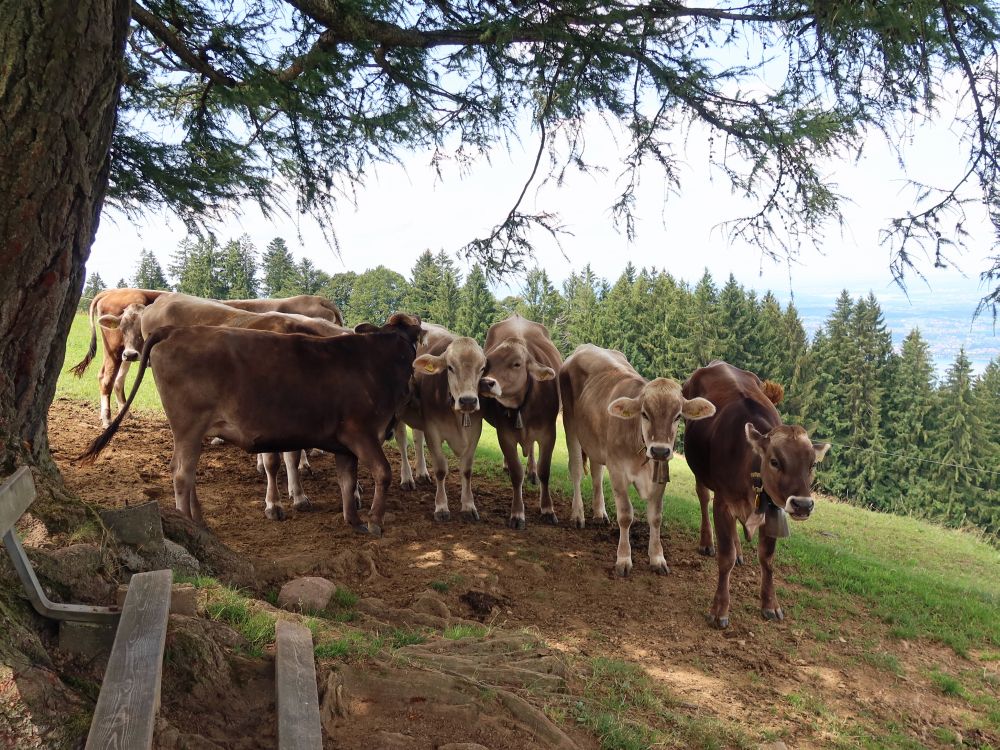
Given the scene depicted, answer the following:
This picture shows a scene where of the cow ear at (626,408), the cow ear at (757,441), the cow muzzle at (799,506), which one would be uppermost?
the cow ear at (626,408)

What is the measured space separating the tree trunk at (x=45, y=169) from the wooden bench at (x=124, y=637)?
1305 millimetres

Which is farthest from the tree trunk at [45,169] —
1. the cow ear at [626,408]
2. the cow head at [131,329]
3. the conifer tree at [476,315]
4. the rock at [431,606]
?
the conifer tree at [476,315]

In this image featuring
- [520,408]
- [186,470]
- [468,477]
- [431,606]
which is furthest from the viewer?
[520,408]

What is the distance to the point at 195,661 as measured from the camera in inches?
129

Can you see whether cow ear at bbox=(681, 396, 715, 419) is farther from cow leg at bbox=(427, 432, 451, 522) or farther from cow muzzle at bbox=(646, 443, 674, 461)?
cow leg at bbox=(427, 432, 451, 522)

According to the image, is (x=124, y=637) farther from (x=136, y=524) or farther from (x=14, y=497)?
(x=136, y=524)

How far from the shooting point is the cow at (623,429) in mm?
7203

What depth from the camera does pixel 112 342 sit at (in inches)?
509

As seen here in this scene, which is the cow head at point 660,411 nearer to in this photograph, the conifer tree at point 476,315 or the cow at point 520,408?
the cow at point 520,408

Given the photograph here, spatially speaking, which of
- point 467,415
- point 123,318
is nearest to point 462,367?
point 467,415

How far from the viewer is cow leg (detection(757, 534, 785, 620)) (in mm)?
7102

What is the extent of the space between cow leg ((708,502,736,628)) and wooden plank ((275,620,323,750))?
163 inches

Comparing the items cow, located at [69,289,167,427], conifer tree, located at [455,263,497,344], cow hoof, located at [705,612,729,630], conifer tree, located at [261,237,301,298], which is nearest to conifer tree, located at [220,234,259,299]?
conifer tree, located at [261,237,301,298]

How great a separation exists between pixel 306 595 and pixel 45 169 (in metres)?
3.11
